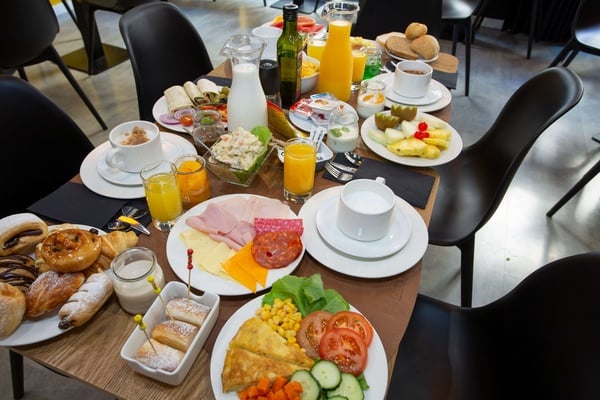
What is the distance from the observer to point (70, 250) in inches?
34.9

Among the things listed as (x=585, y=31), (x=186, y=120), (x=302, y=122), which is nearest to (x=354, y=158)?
(x=302, y=122)

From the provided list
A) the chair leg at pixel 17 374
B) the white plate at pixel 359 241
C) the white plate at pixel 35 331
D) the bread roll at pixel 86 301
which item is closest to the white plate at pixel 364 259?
the white plate at pixel 359 241

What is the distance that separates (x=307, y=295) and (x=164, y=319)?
1.03ft

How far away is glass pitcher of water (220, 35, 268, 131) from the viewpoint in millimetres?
1308

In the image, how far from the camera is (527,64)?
4.32 m

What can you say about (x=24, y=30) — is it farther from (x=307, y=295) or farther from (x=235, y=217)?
(x=307, y=295)

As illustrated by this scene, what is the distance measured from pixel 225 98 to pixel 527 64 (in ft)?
13.2

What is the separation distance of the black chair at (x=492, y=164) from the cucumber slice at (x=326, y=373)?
0.95 metres

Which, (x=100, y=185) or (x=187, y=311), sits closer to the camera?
(x=187, y=311)

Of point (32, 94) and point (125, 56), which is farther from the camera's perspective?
point (125, 56)

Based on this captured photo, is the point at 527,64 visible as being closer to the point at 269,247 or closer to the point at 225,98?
the point at 225,98

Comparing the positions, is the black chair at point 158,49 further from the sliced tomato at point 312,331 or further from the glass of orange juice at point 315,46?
the sliced tomato at point 312,331

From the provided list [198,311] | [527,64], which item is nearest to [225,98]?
[198,311]

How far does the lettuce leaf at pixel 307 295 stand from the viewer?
87 centimetres
